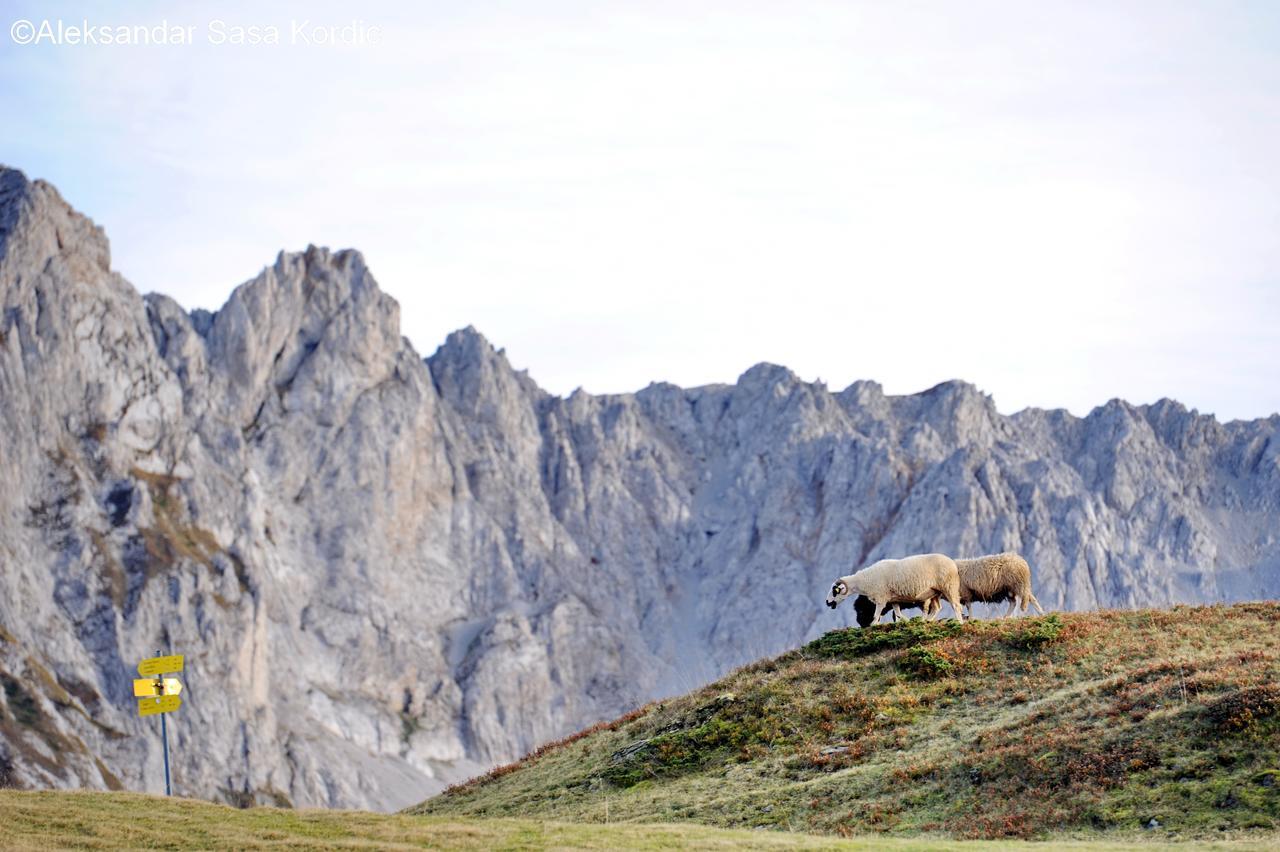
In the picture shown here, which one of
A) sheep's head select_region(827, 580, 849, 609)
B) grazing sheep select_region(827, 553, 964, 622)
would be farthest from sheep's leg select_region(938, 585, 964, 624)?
sheep's head select_region(827, 580, 849, 609)

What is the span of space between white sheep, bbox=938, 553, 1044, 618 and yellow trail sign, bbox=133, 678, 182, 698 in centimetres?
2540

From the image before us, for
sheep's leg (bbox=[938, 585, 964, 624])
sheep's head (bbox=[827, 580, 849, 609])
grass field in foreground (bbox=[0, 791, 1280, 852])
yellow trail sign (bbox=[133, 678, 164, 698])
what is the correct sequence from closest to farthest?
grass field in foreground (bbox=[0, 791, 1280, 852]) < yellow trail sign (bbox=[133, 678, 164, 698]) < sheep's leg (bbox=[938, 585, 964, 624]) < sheep's head (bbox=[827, 580, 849, 609])

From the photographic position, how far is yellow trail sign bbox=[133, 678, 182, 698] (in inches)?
1741

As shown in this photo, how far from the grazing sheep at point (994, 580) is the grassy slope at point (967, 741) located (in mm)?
3784

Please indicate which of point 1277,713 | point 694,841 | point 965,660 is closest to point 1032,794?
point 1277,713

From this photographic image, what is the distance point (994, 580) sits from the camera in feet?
160

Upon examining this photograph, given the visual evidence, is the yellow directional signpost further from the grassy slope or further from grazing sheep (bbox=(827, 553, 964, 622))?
grazing sheep (bbox=(827, 553, 964, 622))

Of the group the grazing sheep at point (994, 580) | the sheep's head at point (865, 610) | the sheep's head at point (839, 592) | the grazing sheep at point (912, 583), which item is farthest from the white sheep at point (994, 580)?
the sheep's head at point (839, 592)

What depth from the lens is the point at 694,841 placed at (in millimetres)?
30141

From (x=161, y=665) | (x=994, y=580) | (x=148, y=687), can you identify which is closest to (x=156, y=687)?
(x=148, y=687)

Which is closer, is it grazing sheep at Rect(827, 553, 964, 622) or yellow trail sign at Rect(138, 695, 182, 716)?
yellow trail sign at Rect(138, 695, 182, 716)

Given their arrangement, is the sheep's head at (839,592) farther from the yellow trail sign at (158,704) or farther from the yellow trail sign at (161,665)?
the yellow trail sign at (158,704)

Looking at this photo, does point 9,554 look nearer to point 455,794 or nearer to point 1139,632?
point 455,794

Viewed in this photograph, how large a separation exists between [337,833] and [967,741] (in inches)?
606
